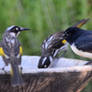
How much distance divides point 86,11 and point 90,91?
34.2 inches

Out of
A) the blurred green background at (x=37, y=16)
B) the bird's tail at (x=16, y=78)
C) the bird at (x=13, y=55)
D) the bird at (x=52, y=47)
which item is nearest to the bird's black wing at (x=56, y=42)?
the bird at (x=52, y=47)

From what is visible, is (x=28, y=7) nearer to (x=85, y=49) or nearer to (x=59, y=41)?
(x=59, y=41)

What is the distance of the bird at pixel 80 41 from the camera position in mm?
2359

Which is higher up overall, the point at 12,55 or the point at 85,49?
the point at 12,55

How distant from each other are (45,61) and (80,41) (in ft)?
0.83

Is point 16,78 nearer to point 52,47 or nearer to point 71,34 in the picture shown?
point 52,47

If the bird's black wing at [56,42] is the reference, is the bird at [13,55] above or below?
above

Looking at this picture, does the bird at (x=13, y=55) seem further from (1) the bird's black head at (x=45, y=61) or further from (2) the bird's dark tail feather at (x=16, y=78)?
(1) the bird's black head at (x=45, y=61)

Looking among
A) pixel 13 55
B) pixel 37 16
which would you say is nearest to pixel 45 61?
pixel 13 55

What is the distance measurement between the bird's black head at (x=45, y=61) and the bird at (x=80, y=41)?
0.16 meters

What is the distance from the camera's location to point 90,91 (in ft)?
10.8

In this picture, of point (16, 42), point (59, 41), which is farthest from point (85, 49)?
point (16, 42)

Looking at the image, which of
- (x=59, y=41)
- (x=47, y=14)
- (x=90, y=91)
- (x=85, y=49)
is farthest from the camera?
(x=47, y=14)

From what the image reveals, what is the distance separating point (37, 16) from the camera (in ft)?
12.1
